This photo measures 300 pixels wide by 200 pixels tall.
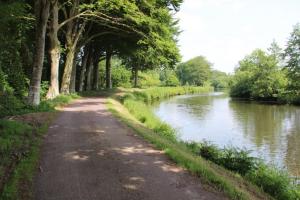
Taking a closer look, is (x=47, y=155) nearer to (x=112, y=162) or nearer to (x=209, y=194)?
(x=112, y=162)

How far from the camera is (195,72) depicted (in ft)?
461

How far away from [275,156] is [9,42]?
13.0 metres

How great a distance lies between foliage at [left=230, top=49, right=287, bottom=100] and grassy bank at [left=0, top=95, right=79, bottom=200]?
49.8 metres

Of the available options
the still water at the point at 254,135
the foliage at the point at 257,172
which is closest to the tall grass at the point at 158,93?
the still water at the point at 254,135

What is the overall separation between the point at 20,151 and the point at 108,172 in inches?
118

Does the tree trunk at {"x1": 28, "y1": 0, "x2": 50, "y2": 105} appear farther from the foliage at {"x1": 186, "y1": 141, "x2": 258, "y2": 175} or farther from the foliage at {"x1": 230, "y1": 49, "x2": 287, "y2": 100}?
the foliage at {"x1": 230, "y1": 49, "x2": 287, "y2": 100}

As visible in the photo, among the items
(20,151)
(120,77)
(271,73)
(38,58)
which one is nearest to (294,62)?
(271,73)

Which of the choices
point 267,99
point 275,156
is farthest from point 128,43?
point 267,99

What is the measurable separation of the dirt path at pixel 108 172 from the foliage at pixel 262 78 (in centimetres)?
5087

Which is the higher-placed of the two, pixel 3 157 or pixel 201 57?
pixel 201 57

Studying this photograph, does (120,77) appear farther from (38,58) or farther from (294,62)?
(38,58)

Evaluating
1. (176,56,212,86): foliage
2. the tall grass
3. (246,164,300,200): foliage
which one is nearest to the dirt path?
(246,164,300,200): foliage

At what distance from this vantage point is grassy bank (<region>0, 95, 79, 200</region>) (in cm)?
718

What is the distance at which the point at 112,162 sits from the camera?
9.27m
